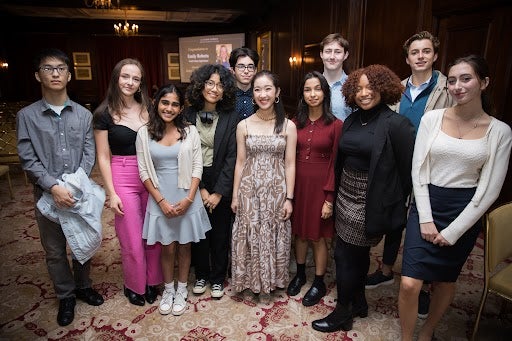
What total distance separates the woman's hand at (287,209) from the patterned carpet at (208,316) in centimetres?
67

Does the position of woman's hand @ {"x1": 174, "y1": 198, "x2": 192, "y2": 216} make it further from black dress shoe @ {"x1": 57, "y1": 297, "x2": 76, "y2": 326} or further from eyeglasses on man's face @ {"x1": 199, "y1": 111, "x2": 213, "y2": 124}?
black dress shoe @ {"x1": 57, "y1": 297, "x2": 76, "y2": 326}

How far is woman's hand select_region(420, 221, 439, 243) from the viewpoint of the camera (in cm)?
172

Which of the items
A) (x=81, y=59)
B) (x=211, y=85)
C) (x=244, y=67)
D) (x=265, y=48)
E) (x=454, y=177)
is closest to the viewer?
(x=454, y=177)

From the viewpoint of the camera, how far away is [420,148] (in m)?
1.76

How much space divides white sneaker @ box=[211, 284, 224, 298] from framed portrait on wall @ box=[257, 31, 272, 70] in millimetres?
7123

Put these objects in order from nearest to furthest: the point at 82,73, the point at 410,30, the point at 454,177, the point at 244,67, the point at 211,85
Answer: the point at 454,177 < the point at 211,85 < the point at 244,67 < the point at 410,30 < the point at 82,73

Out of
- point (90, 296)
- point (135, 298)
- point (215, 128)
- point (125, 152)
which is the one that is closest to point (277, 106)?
point (215, 128)

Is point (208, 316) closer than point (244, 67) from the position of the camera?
Yes

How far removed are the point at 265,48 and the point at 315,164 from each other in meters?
7.44

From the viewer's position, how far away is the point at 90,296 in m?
2.43

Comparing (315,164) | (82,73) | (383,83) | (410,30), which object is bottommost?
(315,164)

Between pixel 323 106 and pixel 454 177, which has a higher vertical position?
pixel 323 106

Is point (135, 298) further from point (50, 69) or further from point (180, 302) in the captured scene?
point (50, 69)

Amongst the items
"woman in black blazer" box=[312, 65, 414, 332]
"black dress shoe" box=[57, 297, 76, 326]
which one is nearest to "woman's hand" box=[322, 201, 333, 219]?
"woman in black blazer" box=[312, 65, 414, 332]
